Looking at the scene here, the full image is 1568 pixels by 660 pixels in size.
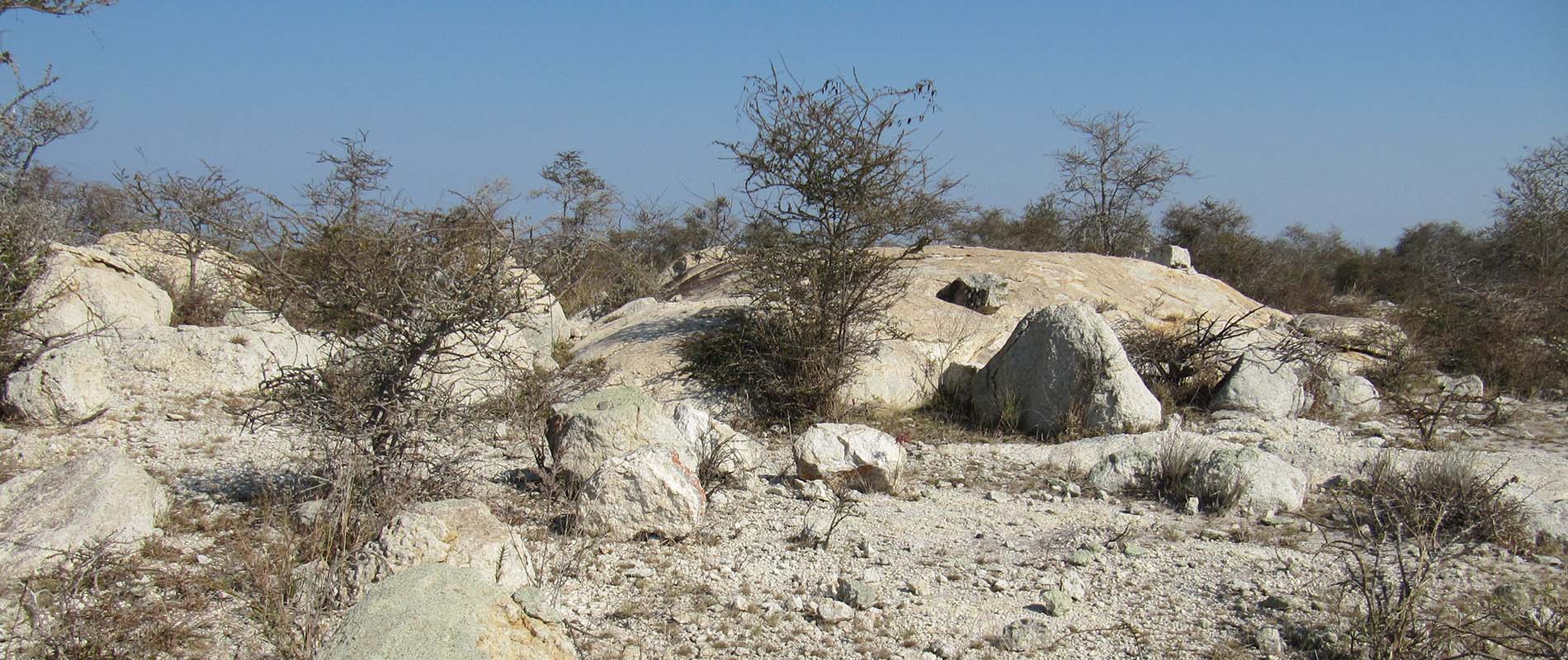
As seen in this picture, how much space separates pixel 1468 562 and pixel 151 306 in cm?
1114

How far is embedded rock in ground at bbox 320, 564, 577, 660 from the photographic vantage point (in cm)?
246

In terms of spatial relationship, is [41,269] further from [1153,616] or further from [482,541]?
[1153,616]

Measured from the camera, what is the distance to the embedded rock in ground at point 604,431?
5.47 meters

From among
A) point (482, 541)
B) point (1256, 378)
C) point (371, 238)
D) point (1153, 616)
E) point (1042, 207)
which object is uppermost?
point (1042, 207)

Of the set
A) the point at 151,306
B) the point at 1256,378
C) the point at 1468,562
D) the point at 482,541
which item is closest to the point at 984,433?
the point at 1256,378

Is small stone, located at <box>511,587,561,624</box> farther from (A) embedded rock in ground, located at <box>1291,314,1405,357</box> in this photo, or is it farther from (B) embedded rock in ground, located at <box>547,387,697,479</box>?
(A) embedded rock in ground, located at <box>1291,314,1405,357</box>

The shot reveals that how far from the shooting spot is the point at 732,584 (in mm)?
4398

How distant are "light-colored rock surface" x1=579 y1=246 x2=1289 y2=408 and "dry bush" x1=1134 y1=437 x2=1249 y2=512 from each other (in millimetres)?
2920

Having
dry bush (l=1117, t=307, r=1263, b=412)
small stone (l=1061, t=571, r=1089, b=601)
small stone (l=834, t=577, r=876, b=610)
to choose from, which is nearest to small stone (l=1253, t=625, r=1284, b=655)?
small stone (l=1061, t=571, r=1089, b=601)

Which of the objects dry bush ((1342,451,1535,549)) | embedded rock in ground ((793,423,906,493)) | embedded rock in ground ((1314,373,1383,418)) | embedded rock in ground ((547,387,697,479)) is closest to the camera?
dry bush ((1342,451,1535,549))

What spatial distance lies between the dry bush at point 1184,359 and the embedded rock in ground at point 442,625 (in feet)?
24.2

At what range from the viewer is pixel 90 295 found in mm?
8734

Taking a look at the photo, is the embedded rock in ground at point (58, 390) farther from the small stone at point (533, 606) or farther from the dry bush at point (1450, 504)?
the dry bush at point (1450, 504)

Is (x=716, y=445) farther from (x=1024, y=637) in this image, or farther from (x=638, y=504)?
(x=1024, y=637)
